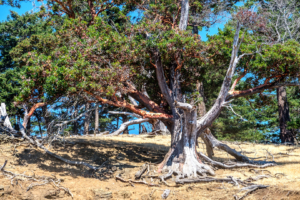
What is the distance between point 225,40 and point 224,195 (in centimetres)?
767

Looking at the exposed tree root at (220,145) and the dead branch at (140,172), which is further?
the exposed tree root at (220,145)

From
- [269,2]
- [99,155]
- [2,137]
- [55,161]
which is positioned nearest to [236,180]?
[99,155]

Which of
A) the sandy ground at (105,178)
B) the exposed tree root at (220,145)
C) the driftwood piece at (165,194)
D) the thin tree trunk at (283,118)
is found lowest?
the driftwood piece at (165,194)

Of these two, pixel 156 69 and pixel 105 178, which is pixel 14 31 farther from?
pixel 105 178

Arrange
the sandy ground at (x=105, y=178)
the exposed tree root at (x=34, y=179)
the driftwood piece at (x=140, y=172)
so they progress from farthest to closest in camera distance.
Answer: the driftwood piece at (x=140, y=172) → the exposed tree root at (x=34, y=179) → the sandy ground at (x=105, y=178)

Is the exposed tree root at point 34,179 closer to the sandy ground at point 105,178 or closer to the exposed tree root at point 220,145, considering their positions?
the sandy ground at point 105,178

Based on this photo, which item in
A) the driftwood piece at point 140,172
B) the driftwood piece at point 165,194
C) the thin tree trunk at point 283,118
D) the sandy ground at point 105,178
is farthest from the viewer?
the thin tree trunk at point 283,118

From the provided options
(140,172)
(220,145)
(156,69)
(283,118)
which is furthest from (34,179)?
(283,118)

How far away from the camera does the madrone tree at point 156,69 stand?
998 cm

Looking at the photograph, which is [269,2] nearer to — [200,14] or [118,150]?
[200,14]

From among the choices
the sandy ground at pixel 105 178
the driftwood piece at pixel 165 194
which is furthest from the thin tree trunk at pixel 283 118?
the driftwood piece at pixel 165 194

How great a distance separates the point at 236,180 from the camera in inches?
395

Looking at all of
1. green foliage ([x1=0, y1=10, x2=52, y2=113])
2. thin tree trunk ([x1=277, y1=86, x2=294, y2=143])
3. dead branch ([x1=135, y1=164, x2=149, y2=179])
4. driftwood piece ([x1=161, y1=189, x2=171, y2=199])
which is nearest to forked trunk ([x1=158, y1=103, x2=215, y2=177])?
dead branch ([x1=135, y1=164, x2=149, y2=179])

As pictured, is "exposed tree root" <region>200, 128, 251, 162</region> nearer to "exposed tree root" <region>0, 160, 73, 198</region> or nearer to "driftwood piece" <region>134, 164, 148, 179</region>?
"driftwood piece" <region>134, 164, 148, 179</region>
